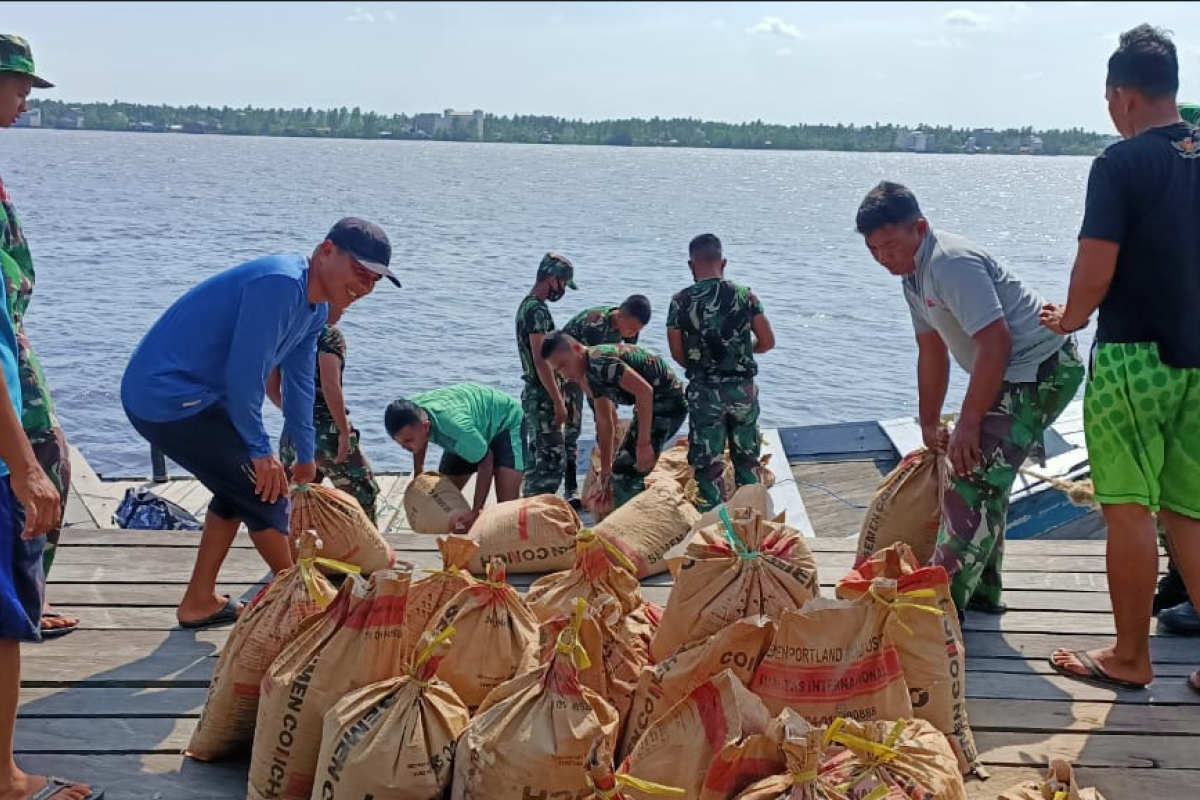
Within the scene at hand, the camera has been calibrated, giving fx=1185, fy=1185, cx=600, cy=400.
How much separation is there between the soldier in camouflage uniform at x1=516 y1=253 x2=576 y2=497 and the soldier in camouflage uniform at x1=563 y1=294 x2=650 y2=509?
19 centimetres

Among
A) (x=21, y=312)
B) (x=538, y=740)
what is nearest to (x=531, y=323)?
(x=21, y=312)

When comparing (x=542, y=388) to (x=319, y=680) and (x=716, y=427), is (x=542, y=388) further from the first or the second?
(x=319, y=680)

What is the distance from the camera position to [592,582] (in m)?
3.38

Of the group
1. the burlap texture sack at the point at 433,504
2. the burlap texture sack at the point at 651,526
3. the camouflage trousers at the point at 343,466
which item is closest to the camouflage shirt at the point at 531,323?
the burlap texture sack at the point at 433,504

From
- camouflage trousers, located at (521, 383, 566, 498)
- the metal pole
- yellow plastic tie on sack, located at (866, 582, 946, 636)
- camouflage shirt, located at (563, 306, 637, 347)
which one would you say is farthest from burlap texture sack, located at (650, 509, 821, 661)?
the metal pole

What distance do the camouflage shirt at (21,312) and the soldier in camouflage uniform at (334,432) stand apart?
6.91ft

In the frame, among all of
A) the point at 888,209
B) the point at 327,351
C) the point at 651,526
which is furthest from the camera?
the point at 327,351

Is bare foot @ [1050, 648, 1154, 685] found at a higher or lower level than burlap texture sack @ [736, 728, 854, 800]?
lower

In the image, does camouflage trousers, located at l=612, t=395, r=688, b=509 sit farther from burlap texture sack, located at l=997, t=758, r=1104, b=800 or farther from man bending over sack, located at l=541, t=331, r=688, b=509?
burlap texture sack, located at l=997, t=758, r=1104, b=800

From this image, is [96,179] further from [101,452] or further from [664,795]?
[664,795]

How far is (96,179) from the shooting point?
193ft

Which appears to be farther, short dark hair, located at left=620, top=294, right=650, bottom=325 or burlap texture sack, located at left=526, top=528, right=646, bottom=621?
short dark hair, located at left=620, top=294, right=650, bottom=325

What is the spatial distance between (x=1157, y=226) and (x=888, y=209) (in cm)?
76

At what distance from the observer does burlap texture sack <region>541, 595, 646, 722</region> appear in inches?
109
